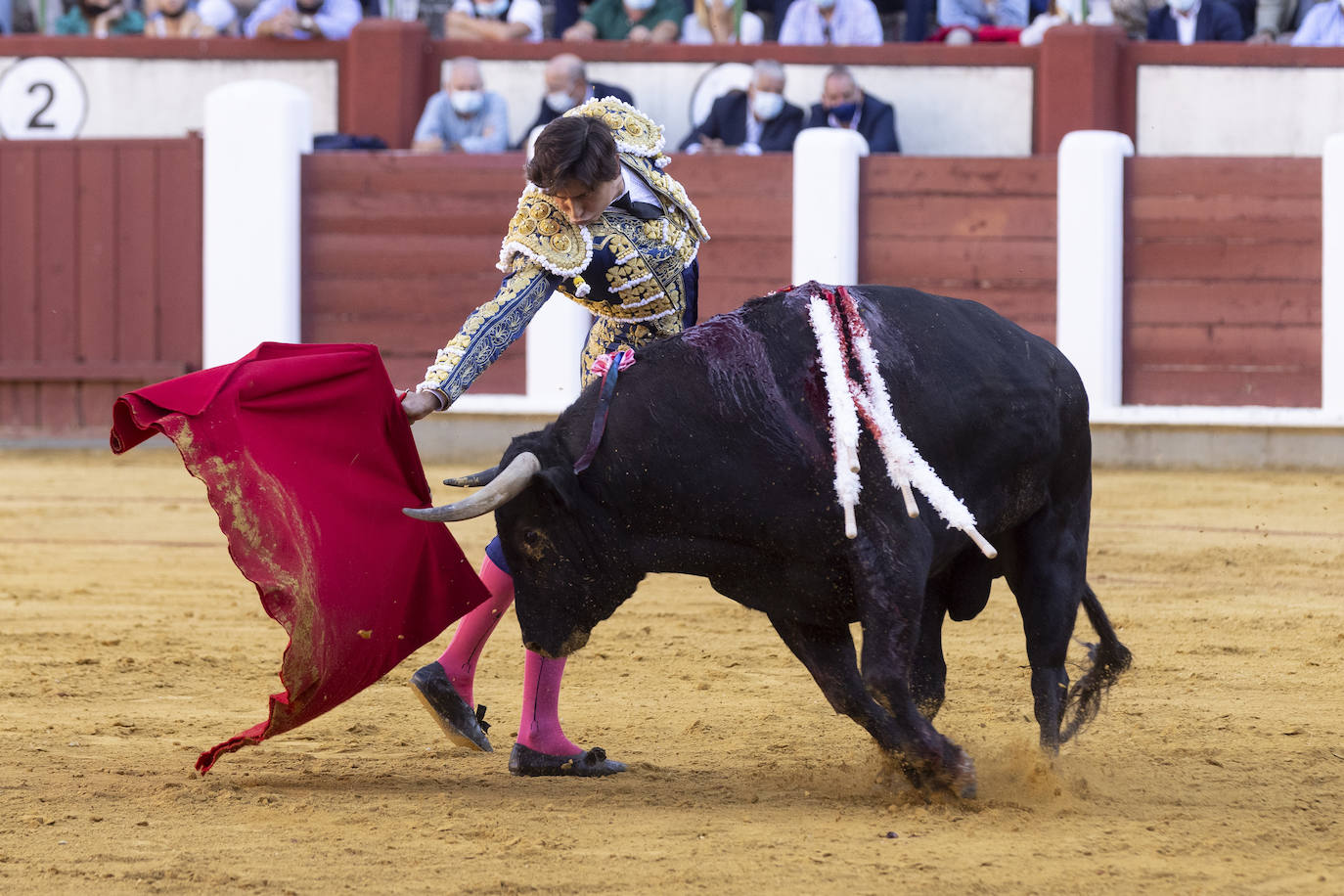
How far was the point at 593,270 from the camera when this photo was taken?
2693 mm

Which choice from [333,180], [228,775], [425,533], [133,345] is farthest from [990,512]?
[133,345]

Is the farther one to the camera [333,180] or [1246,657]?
[333,180]

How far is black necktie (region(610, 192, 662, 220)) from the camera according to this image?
274 centimetres

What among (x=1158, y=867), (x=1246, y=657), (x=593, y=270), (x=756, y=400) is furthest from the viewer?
(x=1246, y=657)

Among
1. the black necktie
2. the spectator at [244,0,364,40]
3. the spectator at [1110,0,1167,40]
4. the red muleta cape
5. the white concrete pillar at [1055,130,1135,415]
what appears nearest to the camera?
the red muleta cape

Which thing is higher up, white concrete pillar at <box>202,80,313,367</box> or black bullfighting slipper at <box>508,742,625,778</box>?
white concrete pillar at <box>202,80,313,367</box>

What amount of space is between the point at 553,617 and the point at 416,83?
6.49 m

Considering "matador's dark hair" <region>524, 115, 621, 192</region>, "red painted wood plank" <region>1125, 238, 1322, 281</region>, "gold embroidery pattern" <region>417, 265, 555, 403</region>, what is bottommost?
"gold embroidery pattern" <region>417, 265, 555, 403</region>

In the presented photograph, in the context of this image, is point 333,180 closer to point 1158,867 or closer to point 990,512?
point 990,512

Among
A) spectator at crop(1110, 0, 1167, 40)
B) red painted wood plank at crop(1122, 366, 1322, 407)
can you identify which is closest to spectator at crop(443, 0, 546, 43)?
spectator at crop(1110, 0, 1167, 40)

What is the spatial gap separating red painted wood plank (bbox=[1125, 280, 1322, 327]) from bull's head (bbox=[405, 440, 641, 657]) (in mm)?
5836

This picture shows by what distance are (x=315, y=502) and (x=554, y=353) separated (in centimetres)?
546

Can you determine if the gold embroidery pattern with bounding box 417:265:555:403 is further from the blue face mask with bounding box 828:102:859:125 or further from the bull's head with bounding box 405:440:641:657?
the blue face mask with bounding box 828:102:859:125

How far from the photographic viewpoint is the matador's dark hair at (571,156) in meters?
2.53
